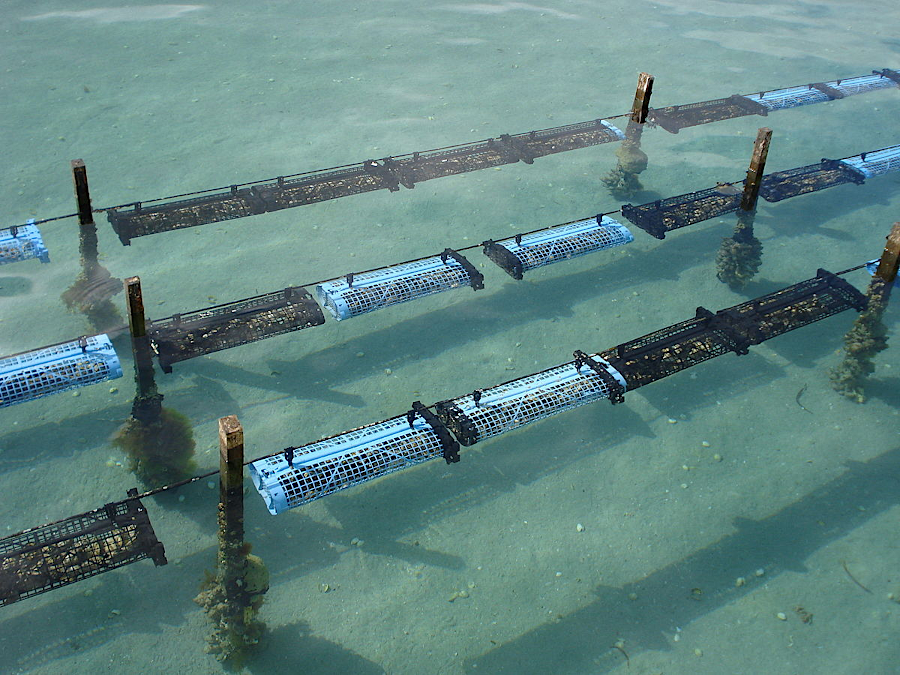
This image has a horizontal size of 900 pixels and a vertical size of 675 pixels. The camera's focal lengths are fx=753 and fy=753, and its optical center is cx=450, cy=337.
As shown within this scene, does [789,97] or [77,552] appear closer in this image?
[77,552]

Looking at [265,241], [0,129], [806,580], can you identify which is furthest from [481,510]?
[0,129]

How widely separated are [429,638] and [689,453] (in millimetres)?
5397

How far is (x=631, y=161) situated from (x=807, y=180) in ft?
13.3

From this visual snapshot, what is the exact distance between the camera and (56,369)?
430 inches

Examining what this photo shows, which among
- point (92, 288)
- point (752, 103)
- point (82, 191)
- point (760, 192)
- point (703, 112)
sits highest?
point (82, 191)

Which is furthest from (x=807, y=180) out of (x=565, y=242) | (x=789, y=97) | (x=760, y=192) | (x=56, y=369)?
(x=56, y=369)

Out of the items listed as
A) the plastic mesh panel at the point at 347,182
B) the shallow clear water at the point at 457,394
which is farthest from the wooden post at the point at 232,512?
the plastic mesh panel at the point at 347,182

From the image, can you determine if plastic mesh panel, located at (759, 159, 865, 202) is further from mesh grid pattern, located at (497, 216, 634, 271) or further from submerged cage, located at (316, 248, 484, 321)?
submerged cage, located at (316, 248, 484, 321)

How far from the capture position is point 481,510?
11.4 m

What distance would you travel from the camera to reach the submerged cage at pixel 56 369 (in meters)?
10.7

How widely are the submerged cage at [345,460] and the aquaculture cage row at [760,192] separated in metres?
7.71

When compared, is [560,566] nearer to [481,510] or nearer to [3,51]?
[481,510]

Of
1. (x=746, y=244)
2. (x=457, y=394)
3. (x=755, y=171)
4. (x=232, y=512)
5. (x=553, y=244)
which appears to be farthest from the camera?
(x=746, y=244)

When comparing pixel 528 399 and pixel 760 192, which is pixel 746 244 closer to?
pixel 760 192
